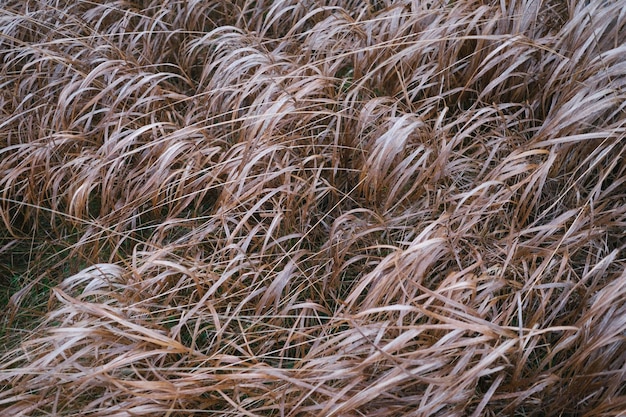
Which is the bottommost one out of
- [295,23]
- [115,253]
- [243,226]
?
[115,253]

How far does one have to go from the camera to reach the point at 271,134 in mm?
2164

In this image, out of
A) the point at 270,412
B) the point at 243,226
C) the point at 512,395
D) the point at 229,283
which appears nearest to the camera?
the point at 512,395

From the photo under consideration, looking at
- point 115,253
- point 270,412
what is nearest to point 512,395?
point 270,412

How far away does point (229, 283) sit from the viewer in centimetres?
196

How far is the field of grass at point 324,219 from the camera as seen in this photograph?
62.3 inches

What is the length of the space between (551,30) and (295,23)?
3.42 ft

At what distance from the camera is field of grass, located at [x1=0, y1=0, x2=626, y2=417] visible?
158 centimetres

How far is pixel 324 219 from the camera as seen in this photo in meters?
2.16

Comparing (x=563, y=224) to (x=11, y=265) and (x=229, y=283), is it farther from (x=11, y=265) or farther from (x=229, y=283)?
(x=11, y=265)

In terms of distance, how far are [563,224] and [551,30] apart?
90 centimetres

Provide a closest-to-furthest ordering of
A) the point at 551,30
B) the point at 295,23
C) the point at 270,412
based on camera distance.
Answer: the point at 270,412
the point at 551,30
the point at 295,23

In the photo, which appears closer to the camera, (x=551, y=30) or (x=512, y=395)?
(x=512, y=395)

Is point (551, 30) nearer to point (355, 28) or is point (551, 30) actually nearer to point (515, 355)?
point (355, 28)

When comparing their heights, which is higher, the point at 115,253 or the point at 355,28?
the point at 355,28
